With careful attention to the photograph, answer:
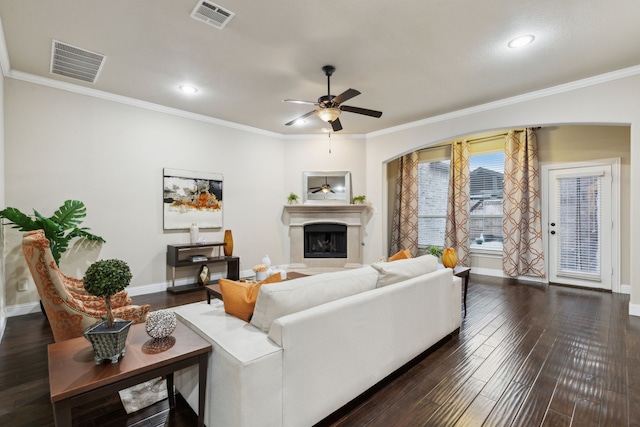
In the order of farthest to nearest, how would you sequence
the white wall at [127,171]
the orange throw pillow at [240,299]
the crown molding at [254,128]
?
the white wall at [127,171] → the crown molding at [254,128] → the orange throw pillow at [240,299]

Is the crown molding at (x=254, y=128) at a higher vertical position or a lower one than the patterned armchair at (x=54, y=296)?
higher

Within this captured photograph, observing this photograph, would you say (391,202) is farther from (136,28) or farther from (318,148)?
(136,28)

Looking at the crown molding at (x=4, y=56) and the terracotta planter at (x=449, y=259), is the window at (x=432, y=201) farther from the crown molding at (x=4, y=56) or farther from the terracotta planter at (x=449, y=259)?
the crown molding at (x=4, y=56)

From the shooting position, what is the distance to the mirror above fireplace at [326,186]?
21.4 feet

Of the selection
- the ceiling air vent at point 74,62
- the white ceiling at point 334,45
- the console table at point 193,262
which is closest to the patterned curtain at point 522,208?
the white ceiling at point 334,45

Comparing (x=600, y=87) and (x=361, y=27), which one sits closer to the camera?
(x=361, y=27)

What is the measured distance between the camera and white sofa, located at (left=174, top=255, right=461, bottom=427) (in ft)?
4.81

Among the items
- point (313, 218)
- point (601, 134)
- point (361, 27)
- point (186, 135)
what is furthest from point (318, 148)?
point (601, 134)

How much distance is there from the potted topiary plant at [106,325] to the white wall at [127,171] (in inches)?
138

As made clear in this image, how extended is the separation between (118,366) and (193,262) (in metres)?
3.70

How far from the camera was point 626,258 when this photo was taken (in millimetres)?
4652

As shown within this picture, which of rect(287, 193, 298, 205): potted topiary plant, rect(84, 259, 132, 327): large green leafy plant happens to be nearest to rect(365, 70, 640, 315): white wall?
rect(287, 193, 298, 205): potted topiary plant

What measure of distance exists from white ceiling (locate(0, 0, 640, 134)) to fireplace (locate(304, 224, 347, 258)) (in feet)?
9.50

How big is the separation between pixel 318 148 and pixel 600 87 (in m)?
4.50
